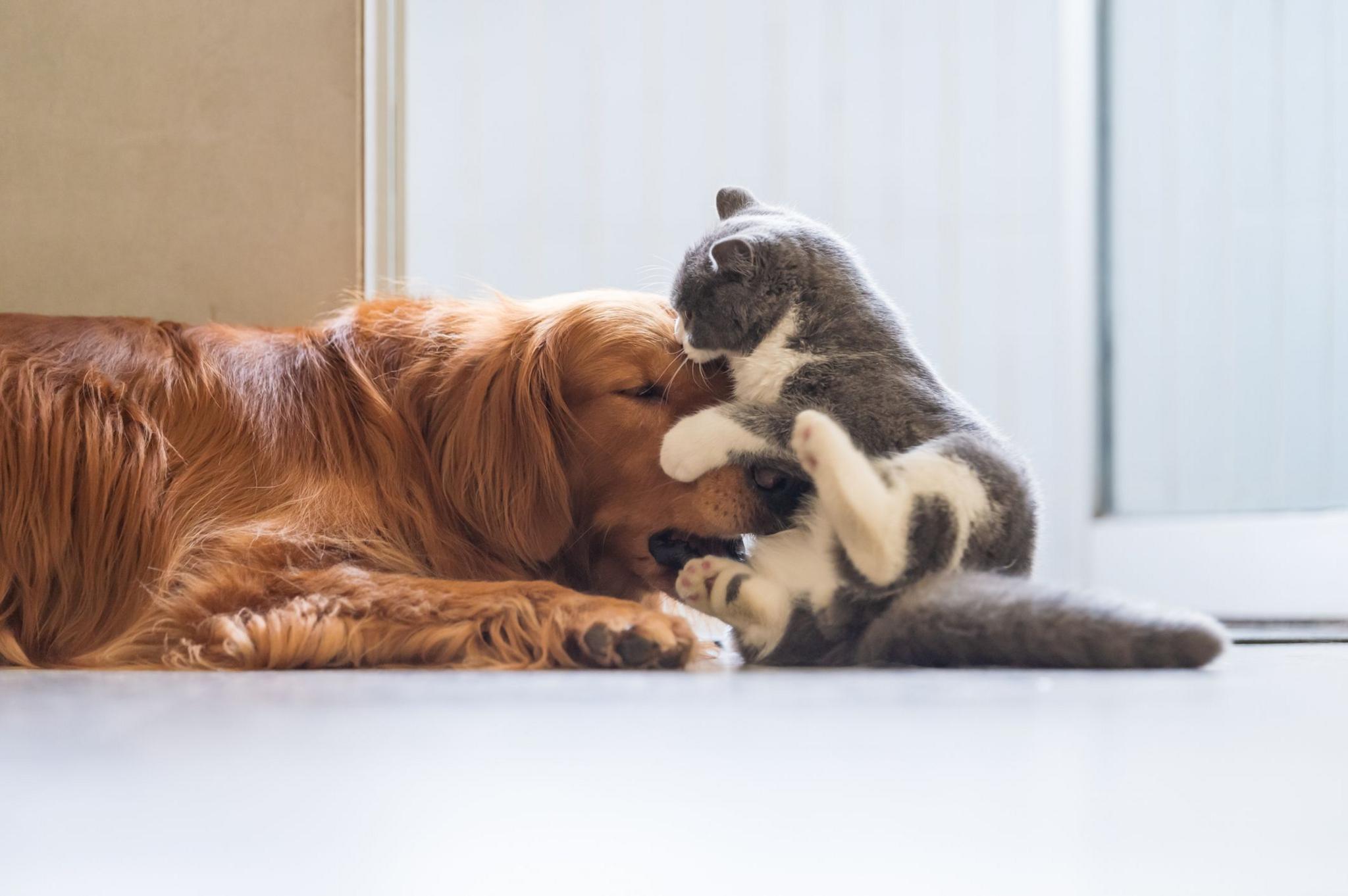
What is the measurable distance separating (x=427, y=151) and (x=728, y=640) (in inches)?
61.4

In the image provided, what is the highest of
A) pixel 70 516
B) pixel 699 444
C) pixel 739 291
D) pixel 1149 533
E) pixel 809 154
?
pixel 809 154

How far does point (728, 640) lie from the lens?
152 centimetres

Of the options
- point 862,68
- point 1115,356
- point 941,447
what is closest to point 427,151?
point 862,68

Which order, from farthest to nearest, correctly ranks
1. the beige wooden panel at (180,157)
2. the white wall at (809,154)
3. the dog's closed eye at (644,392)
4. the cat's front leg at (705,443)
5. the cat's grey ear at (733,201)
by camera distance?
1. the white wall at (809,154)
2. the beige wooden panel at (180,157)
3. the cat's grey ear at (733,201)
4. the dog's closed eye at (644,392)
5. the cat's front leg at (705,443)

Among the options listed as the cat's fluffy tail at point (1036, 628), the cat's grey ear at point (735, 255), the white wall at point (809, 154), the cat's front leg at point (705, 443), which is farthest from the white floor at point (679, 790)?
the white wall at point (809, 154)

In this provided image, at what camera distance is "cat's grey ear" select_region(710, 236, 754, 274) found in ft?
5.09

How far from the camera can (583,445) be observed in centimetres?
166

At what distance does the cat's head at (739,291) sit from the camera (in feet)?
5.07

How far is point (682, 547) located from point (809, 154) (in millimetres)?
1628

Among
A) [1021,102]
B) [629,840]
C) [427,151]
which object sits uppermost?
[1021,102]

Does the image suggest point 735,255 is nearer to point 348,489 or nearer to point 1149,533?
point 348,489

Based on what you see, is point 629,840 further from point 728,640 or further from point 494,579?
point 494,579

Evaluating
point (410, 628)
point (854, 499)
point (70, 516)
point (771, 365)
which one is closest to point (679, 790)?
point (854, 499)

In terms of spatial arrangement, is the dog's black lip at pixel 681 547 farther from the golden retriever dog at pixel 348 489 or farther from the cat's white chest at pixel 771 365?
the cat's white chest at pixel 771 365
